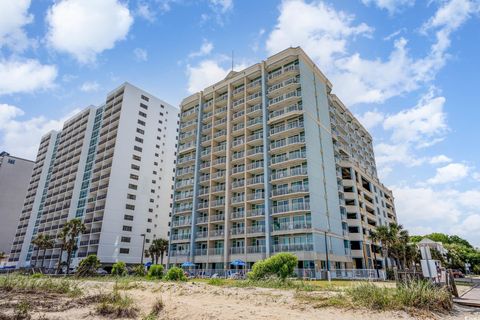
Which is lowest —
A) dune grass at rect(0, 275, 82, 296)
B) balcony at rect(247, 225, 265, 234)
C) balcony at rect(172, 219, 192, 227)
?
dune grass at rect(0, 275, 82, 296)

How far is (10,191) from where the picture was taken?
11462 centimetres

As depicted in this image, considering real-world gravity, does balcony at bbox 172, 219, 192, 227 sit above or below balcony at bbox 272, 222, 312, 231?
above

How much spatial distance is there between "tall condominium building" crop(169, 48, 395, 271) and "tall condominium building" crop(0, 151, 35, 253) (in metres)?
88.9

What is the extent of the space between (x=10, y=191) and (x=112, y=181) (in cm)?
7275

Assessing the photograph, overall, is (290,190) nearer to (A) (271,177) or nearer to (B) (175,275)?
(A) (271,177)

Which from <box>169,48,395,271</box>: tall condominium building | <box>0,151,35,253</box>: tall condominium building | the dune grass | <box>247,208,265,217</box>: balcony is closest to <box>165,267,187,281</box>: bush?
the dune grass

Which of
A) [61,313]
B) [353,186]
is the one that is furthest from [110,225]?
[61,313]

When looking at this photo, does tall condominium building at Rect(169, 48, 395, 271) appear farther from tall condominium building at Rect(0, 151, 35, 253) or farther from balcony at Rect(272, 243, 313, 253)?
tall condominium building at Rect(0, 151, 35, 253)

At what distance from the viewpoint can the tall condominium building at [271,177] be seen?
44594 mm

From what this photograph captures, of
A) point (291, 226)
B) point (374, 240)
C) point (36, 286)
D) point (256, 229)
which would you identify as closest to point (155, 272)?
point (36, 286)

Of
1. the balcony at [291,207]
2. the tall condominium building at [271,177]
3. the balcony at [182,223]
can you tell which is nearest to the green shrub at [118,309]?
the tall condominium building at [271,177]

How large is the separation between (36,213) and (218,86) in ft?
247

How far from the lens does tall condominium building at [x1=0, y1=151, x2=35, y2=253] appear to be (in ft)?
359

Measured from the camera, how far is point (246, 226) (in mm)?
47375
